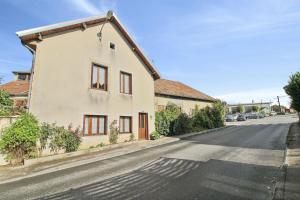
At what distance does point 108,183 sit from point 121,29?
13.4 m

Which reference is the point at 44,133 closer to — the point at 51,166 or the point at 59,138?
the point at 59,138

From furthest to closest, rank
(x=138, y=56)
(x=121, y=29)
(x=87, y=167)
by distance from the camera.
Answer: (x=138, y=56) < (x=121, y=29) < (x=87, y=167)

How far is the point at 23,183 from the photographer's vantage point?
7652 mm

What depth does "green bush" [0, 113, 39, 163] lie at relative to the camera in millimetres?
10383

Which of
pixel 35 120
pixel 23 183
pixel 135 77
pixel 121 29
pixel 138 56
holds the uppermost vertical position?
pixel 121 29

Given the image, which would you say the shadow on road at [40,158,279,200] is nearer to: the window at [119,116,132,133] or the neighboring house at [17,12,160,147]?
the neighboring house at [17,12,160,147]

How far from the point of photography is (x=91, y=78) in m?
14.8

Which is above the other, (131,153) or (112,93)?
(112,93)

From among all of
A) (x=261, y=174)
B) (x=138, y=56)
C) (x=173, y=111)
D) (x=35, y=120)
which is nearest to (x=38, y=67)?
(x=35, y=120)

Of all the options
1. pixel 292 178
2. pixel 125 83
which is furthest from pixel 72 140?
pixel 292 178

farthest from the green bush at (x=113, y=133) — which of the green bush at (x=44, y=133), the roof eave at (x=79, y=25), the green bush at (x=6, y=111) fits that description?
the roof eave at (x=79, y=25)

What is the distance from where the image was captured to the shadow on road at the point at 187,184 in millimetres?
5840

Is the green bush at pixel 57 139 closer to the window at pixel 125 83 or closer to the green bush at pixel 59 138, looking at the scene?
the green bush at pixel 59 138

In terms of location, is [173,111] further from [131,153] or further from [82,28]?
[82,28]
